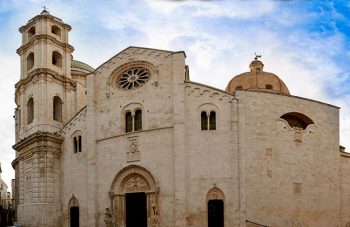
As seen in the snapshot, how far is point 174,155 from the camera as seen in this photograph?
1110 inches

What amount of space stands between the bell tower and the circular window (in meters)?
6.08

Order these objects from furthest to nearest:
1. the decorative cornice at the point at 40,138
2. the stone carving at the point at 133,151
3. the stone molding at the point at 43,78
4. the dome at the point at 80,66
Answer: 1. the dome at the point at 80,66
2. the stone molding at the point at 43,78
3. the decorative cornice at the point at 40,138
4. the stone carving at the point at 133,151

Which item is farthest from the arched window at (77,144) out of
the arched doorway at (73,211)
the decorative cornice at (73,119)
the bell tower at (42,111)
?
the arched doorway at (73,211)

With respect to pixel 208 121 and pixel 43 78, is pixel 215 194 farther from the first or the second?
pixel 43 78

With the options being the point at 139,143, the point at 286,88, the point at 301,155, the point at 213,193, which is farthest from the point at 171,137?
the point at 286,88

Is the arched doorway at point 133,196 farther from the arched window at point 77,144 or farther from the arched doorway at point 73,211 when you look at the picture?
the arched window at point 77,144

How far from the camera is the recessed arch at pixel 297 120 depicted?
99.6 feet

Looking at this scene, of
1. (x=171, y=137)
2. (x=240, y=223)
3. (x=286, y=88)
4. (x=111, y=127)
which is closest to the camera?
(x=240, y=223)

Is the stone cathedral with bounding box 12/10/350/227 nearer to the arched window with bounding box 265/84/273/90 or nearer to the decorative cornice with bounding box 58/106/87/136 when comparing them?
the decorative cornice with bounding box 58/106/87/136

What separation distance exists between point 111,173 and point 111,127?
10.2 feet

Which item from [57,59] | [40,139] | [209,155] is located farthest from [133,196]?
[57,59]

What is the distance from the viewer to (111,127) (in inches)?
1218

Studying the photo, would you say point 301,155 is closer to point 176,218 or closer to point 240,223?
point 240,223

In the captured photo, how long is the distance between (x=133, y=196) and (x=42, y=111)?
9684 millimetres
